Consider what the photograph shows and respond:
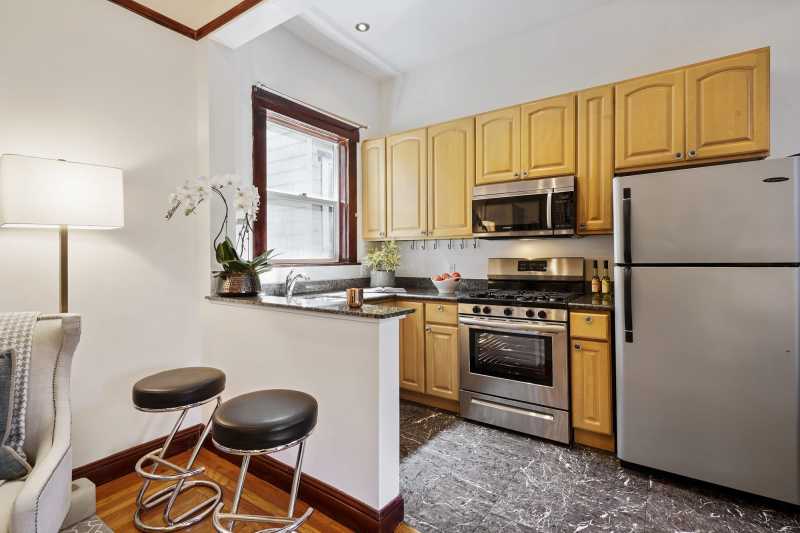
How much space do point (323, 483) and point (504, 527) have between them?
0.83m

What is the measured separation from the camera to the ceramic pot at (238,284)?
2297mm

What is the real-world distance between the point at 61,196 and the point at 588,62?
136 inches

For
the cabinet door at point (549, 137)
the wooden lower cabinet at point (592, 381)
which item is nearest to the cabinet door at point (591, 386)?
the wooden lower cabinet at point (592, 381)

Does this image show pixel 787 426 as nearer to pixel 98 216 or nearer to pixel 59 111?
pixel 98 216

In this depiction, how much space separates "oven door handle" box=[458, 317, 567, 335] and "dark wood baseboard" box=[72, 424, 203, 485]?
192cm

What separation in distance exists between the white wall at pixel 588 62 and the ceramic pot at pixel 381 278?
236 millimetres

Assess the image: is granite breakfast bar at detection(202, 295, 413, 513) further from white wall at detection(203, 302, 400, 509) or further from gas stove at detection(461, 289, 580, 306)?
gas stove at detection(461, 289, 580, 306)

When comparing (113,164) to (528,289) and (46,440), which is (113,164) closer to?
(46,440)

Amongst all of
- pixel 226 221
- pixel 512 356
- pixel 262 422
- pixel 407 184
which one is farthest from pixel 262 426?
pixel 407 184

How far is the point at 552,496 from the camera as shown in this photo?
200cm

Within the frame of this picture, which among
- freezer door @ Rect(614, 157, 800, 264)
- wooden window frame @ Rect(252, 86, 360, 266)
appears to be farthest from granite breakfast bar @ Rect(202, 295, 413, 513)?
freezer door @ Rect(614, 157, 800, 264)

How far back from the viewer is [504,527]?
1771 mm

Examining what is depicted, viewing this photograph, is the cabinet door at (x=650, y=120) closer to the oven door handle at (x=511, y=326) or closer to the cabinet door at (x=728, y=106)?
the cabinet door at (x=728, y=106)

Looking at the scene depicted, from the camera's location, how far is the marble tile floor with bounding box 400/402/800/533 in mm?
1789
